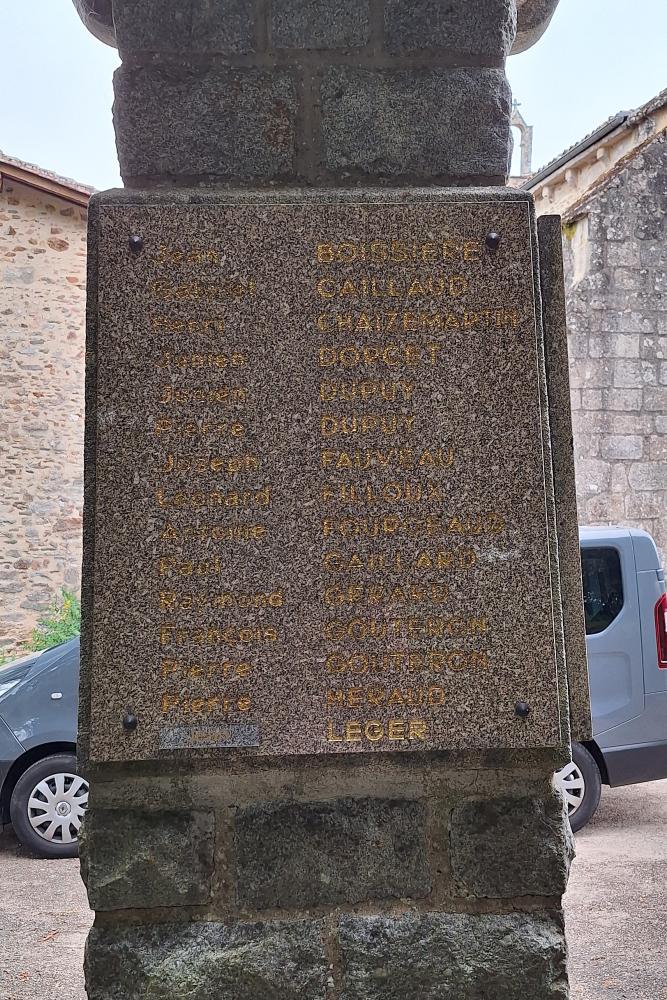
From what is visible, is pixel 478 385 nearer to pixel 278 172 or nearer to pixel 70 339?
pixel 278 172

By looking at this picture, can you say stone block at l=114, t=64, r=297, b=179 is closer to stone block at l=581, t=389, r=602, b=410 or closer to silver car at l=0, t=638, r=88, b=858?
silver car at l=0, t=638, r=88, b=858

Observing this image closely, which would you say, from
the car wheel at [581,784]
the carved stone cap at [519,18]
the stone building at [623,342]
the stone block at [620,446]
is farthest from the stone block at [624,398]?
the carved stone cap at [519,18]

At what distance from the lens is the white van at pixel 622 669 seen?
587 cm

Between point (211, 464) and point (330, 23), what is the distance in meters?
1.15

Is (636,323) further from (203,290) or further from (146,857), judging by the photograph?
(146,857)

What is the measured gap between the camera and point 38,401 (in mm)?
13266

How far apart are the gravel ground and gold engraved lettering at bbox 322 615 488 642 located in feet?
7.43

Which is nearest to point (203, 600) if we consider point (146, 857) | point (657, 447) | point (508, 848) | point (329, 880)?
point (146, 857)

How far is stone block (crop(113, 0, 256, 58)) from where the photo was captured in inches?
90.5

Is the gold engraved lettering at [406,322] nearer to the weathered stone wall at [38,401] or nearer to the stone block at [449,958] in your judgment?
the stone block at [449,958]


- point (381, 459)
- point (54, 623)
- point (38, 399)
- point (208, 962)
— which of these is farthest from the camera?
point (38, 399)

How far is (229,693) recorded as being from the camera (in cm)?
211

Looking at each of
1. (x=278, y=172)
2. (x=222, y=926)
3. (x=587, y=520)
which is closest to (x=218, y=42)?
(x=278, y=172)

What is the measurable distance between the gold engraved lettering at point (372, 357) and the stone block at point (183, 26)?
0.81 meters
